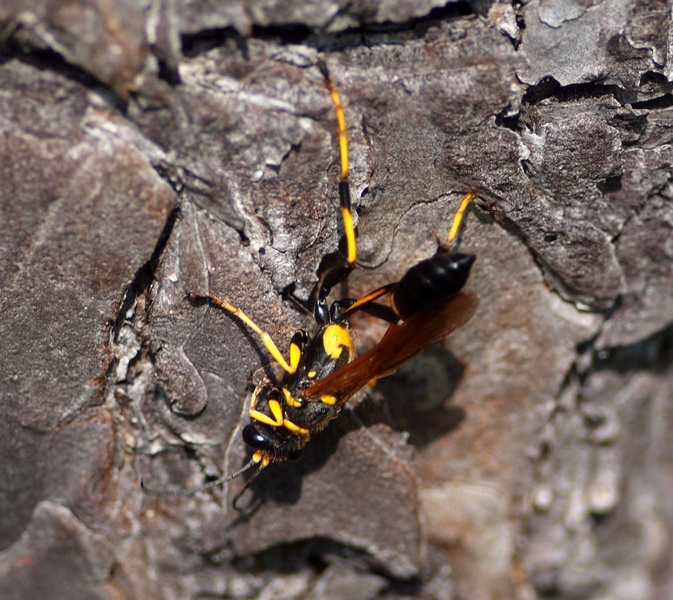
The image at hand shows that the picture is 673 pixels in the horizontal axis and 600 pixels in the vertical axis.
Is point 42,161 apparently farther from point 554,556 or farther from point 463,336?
point 554,556

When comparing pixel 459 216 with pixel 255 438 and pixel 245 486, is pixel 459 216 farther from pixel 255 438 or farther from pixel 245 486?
pixel 245 486

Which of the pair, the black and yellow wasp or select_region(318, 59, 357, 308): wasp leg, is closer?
select_region(318, 59, 357, 308): wasp leg

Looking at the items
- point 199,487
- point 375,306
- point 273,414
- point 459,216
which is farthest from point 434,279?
point 199,487

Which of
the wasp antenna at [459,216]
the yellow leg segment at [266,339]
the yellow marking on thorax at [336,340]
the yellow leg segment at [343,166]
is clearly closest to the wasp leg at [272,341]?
the yellow leg segment at [266,339]

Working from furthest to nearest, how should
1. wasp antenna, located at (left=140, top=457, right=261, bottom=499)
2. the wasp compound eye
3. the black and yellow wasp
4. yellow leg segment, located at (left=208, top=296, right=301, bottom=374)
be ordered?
wasp antenna, located at (left=140, top=457, right=261, bottom=499) → the wasp compound eye → the black and yellow wasp → yellow leg segment, located at (left=208, top=296, right=301, bottom=374)

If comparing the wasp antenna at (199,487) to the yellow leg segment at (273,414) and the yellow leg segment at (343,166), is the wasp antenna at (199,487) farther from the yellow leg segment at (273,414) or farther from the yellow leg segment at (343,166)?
the yellow leg segment at (343,166)

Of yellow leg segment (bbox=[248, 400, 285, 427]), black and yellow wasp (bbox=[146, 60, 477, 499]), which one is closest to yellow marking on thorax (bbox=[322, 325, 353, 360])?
black and yellow wasp (bbox=[146, 60, 477, 499])

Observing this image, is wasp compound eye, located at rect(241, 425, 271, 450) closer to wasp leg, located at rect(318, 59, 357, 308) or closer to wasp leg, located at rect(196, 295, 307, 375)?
wasp leg, located at rect(196, 295, 307, 375)
